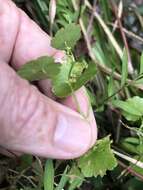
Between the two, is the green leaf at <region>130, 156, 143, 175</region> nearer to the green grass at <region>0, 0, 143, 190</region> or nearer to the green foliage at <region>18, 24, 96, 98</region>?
the green grass at <region>0, 0, 143, 190</region>

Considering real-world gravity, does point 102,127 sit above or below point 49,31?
below

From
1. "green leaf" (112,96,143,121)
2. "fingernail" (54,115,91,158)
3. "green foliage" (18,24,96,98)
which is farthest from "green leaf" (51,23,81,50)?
"green leaf" (112,96,143,121)

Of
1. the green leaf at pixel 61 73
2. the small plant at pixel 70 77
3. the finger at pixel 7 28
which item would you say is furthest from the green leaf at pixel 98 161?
the finger at pixel 7 28

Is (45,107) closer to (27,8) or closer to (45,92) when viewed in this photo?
(45,92)

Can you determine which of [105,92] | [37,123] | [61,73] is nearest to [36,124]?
[37,123]

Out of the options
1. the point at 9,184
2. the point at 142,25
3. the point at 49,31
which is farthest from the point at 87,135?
the point at 142,25
